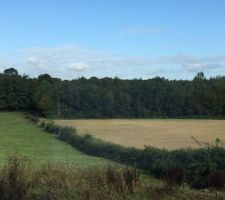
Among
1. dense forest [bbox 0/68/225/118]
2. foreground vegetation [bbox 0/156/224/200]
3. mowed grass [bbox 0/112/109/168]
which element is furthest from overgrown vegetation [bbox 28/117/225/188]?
dense forest [bbox 0/68/225/118]

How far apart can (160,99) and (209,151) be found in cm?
6432

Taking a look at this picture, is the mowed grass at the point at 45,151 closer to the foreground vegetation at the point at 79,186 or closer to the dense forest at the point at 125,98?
the foreground vegetation at the point at 79,186

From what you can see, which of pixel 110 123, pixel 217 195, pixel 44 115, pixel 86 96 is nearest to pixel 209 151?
pixel 217 195

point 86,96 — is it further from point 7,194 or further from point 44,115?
point 7,194

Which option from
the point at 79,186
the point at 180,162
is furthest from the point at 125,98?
the point at 79,186

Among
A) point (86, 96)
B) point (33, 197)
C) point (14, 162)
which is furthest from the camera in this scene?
point (86, 96)

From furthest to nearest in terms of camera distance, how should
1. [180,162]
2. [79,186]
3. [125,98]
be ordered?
[125,98] < [180,162] < [79,186]

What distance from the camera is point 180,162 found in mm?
20266

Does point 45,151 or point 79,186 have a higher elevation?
point 79,186

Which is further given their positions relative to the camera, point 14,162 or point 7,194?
point 14,162

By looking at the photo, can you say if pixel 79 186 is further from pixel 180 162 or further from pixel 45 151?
pixel 45 151

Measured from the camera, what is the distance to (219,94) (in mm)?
96562

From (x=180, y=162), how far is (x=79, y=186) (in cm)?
974

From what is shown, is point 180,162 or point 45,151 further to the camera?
point 45,151
